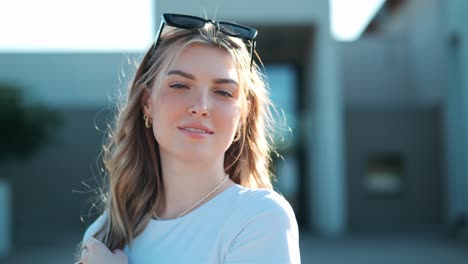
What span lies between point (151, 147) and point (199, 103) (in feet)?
1.57

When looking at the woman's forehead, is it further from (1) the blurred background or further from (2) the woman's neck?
(1) the blurred background

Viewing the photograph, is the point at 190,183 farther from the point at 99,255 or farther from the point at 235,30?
the point at 235,30

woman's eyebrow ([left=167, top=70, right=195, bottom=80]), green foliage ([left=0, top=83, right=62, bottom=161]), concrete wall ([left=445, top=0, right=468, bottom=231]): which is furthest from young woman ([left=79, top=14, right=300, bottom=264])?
green foliage ([left=0, top=83, right=62, bottom=161])

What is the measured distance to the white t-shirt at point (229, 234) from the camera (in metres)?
1.62

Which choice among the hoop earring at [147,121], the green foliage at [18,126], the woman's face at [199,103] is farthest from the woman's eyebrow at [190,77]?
the green foliage at [18,126]

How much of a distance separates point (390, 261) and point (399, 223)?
7201 millimetres

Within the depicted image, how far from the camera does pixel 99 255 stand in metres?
1.84

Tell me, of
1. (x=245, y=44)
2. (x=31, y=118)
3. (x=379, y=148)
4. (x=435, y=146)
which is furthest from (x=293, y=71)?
(x=245, y=44)

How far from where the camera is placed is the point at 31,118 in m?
15.3

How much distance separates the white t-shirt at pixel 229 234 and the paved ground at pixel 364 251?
28.7 feet

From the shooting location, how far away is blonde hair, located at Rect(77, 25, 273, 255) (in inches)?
76.1

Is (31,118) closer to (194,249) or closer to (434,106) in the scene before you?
(434,106)

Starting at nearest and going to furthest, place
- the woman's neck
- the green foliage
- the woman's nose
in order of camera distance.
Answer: the woman's nose, the woman's neck, the green foliage

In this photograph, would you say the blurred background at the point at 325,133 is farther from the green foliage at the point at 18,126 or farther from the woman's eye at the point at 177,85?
the woman's eye at the point at 177,85
